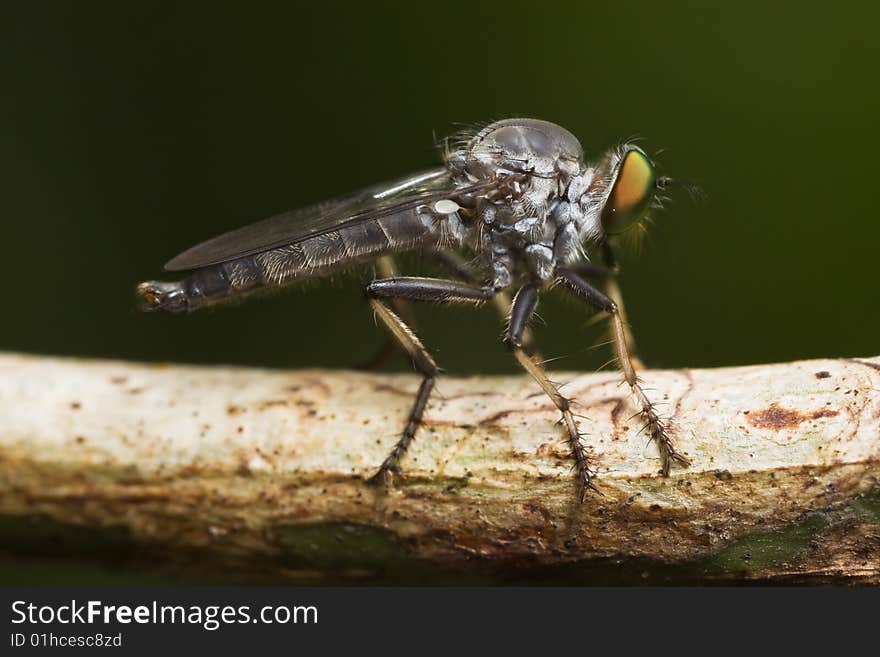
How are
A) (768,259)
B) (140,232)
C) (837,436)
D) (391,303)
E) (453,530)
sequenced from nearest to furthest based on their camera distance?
(837,436) < (453,530) < (391,303) < (768,259) < (140,232)

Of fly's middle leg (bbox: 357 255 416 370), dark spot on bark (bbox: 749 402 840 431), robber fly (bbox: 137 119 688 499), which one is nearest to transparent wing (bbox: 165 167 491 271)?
robber fly (bbox: 137 119 688 499)

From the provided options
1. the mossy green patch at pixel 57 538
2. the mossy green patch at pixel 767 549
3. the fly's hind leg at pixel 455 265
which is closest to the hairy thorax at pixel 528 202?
the fly's hind leg at pixel 455 265

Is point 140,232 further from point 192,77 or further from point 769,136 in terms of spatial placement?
point 769,136

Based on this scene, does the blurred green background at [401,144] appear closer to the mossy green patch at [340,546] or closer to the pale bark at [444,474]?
the pale bark at [444,474]

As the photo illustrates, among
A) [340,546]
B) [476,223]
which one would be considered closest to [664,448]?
[340,546]

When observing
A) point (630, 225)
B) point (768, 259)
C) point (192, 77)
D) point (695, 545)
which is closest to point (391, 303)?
point (630, 225)

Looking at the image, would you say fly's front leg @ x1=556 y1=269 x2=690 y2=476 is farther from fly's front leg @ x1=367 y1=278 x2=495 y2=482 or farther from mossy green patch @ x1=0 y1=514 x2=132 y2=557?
mossy green patch @ x1=0 y1=514 x2=132 y2=557
